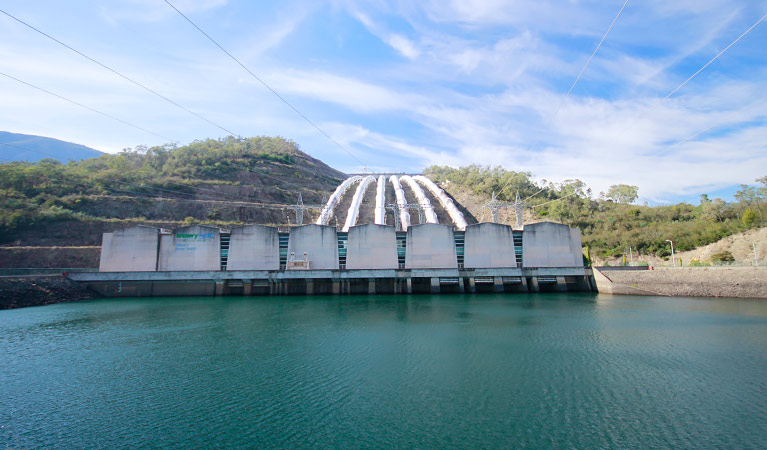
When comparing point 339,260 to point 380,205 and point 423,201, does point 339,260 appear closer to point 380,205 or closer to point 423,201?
point 380,205

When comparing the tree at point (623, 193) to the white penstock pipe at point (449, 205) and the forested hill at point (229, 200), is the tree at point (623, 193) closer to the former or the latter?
the forested hill at point (229, 200)

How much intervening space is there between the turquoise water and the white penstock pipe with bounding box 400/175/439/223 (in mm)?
25942

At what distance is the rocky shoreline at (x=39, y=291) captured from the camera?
24922 mm

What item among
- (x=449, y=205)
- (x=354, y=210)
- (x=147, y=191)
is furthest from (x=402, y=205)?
(x=147, y=191)

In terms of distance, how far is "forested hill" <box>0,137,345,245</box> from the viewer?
37.5 meters

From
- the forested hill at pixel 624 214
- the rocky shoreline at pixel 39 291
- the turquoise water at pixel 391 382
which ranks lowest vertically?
the turquoise water at pixel 391 382

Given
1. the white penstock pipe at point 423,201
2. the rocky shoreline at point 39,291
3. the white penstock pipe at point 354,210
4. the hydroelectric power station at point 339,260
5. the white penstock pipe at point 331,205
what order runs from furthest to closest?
1. the white penstock pipe at point 354,210
2. the white penstock pipe at point 423,201
3. the white penstock pipe at point 331,205
4. the hydroelectric power station at point 339,260
5. the rocky shoreline at point 39,291

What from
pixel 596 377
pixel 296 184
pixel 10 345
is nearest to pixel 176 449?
pixel 596 377

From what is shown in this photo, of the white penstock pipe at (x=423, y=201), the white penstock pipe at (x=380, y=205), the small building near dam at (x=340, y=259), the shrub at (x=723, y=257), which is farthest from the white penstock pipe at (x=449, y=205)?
the shrub at (x=723, y=257)

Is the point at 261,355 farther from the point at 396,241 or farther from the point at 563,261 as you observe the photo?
the point at 563,261

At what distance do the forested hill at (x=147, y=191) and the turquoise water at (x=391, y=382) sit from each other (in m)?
22.4

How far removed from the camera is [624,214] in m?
46.1

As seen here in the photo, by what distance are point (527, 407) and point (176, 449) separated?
23.0ft

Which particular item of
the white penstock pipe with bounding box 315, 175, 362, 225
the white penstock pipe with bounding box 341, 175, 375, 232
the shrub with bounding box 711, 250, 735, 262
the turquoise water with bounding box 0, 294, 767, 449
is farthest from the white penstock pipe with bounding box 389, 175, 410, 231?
the shrub with bounding box 711, 250, 735, 262
